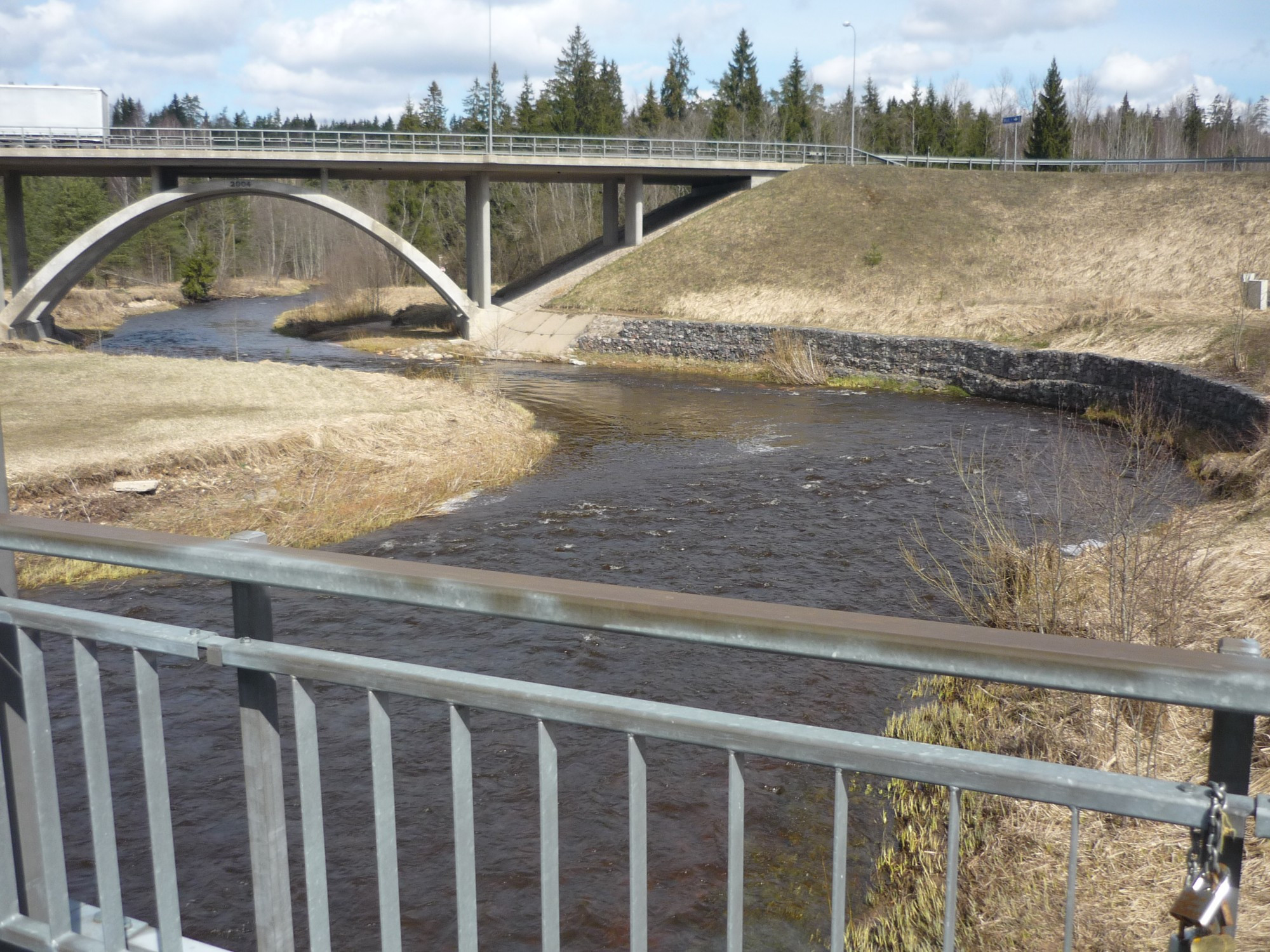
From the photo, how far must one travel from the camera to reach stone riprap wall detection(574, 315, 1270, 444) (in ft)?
61.3

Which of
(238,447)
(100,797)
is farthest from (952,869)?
(238,447)

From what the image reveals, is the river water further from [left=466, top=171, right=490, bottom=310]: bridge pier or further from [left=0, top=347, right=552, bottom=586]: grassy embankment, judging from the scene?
[left=466, top=171, right=490, bottom=310]: bridge pier

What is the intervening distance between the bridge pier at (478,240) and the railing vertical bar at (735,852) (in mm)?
41502

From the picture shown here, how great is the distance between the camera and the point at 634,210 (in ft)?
152

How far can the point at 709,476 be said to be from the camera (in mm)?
16641

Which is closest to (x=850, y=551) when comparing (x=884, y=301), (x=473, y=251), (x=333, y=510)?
(x=333, y=510)

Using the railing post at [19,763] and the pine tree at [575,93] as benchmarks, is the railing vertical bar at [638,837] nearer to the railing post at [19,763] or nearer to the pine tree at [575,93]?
the railing post at [19,763]

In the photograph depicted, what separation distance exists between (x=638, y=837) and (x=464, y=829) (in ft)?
1.26

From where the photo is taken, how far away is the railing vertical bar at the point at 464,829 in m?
2.15

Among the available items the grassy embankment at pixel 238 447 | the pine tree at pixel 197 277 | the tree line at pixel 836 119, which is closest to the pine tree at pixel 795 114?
the tree line at pixel 836 119

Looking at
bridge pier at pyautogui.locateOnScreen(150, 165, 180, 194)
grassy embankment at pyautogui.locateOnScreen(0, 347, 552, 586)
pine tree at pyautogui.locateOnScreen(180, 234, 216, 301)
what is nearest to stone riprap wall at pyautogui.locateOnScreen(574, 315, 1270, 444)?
grassy embankment at pyautogui.locateOnScreen(0, 347, 552, 586)

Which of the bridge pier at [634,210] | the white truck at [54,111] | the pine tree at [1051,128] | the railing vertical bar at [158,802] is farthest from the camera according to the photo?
the pine tree at [1051,128]

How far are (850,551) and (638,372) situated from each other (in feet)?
69.6

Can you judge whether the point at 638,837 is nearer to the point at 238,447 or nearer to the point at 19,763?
the point at 19,763
